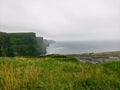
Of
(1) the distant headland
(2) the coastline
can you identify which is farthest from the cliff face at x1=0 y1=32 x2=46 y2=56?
(2) the coastline

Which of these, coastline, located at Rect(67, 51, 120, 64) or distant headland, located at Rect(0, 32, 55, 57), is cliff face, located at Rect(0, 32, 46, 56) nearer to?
distant headland, located at Rect(0, 32, 55, 57)

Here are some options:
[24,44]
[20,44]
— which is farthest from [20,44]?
[24,44]

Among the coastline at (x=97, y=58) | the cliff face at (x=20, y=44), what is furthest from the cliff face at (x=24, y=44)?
the coastline at (x=97, y=58)

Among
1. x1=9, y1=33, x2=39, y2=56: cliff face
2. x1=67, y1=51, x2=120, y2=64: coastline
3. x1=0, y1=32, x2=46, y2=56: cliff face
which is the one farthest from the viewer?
x1=9, y1=33, x2=39, y2=56: cliff face

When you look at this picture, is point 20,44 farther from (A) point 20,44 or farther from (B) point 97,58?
(B) point 97,58

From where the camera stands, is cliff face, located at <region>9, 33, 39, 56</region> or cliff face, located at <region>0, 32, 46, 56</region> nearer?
cliff face, located at <region>0, 32, 46, 56</region>

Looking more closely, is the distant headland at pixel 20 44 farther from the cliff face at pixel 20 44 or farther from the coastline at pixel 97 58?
the coastline at pixel 97 58

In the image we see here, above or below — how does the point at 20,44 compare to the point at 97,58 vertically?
above

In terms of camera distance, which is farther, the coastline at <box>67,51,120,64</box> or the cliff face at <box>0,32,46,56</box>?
the cliff face at <box>0,32,46,56</box>

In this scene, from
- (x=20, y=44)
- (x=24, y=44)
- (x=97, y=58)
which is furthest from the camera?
(x=24, y=44)

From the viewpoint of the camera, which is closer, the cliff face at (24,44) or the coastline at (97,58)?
the coastline at (97,58)

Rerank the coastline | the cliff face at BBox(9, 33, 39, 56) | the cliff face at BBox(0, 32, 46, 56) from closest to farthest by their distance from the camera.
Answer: the coastline
the cliff face at BBox(0, 32, 46, 56)
the cliff face at BBox(9, 33, 39, 56)

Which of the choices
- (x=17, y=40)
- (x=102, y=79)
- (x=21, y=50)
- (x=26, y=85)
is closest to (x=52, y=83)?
(x=26, y=85)

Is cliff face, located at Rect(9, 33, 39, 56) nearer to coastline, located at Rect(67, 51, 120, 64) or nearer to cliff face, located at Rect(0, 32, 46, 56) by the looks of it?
cliff face, located at Rect(0, 32, 46, 56)
